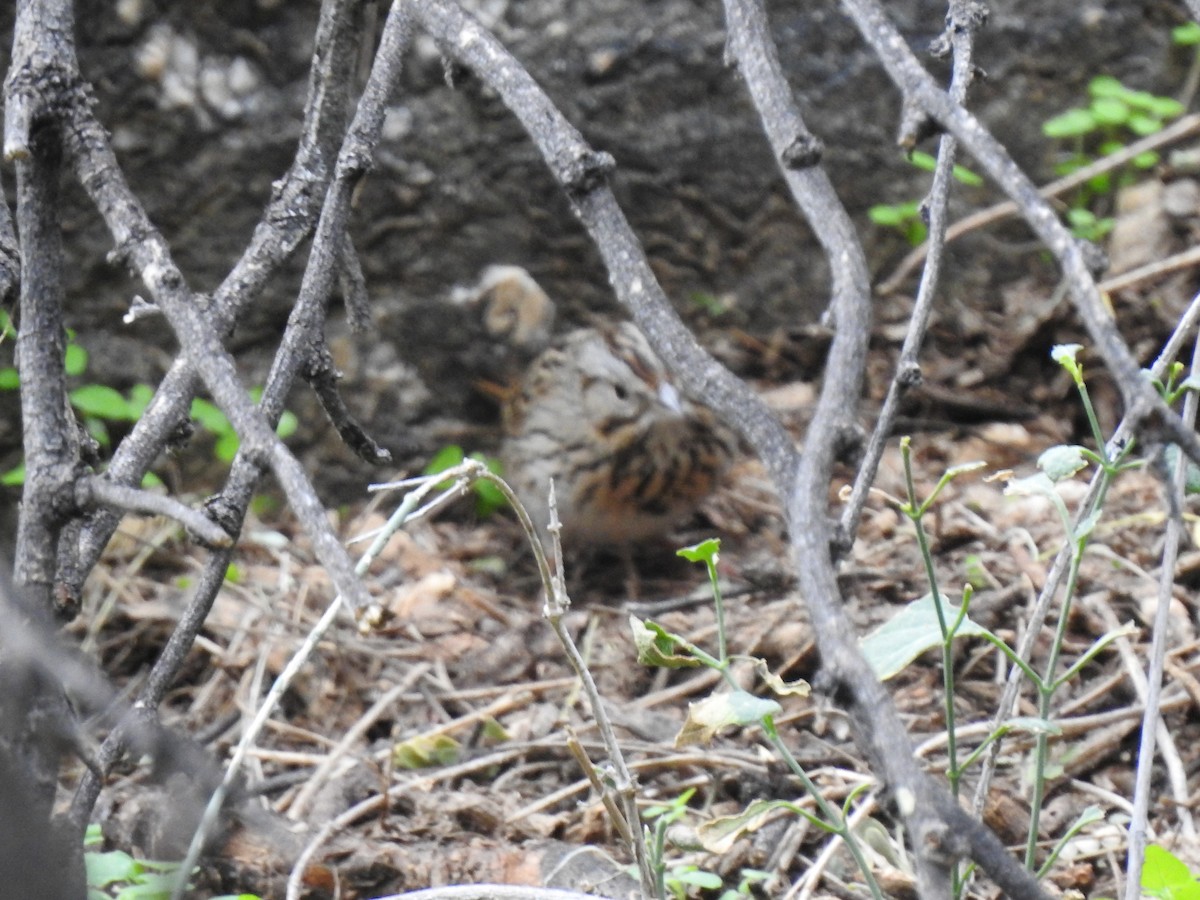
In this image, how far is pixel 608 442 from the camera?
3.77 metres

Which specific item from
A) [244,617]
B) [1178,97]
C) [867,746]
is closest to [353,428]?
[867,746]

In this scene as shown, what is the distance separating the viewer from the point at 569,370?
382cm

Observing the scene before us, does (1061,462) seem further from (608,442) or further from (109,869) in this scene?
(608,442)

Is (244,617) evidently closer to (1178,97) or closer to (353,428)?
(353,428)

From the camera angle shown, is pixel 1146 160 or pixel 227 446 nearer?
pixel 227 446

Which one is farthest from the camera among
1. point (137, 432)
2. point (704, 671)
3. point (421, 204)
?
point (421, 204)

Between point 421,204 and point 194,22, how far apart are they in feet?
2.40

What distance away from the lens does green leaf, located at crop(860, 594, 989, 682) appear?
143 centimetres

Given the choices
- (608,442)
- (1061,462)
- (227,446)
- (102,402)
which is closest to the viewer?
(1061,462)

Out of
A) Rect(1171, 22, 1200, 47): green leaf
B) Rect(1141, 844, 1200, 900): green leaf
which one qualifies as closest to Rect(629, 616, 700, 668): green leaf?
Rect(1141, 844, 1200, 900): green leaf

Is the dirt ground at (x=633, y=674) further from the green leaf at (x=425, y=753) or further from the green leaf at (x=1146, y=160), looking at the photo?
the green leaf at (x=1146, y=160)

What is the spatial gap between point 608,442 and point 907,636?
230 centimetres

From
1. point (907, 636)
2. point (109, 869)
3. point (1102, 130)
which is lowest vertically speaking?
point (109, 869)

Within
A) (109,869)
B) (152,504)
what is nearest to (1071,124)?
(109,869)
